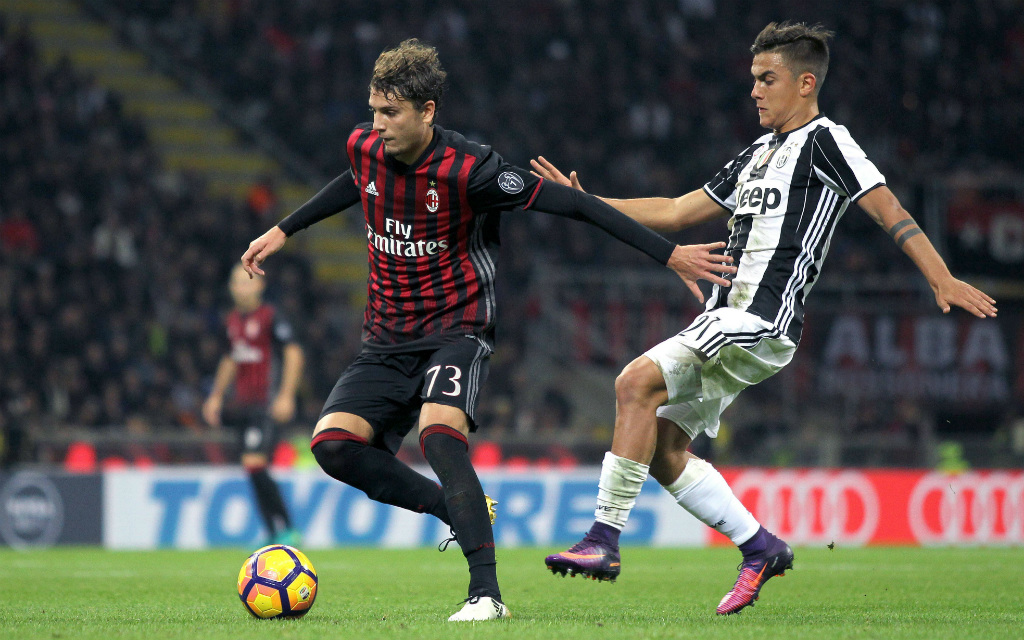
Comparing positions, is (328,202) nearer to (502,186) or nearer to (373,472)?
(502,186)

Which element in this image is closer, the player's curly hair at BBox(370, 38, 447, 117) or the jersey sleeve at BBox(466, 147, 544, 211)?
the player's curly hair at BBox(370, 38, 447, 117)

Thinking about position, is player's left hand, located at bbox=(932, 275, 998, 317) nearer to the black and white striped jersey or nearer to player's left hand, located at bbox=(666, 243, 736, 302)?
the black and white striped jersey

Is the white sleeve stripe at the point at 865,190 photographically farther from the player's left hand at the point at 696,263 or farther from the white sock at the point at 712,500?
the white sock at the point at 712,500

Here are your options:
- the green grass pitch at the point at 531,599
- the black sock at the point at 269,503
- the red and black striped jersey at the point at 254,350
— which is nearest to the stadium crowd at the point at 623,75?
the red and black striped jersey at the point at 254,350

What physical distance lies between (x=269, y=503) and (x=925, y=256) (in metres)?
5.75

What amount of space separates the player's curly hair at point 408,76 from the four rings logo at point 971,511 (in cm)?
832

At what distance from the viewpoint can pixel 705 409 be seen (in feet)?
16.9

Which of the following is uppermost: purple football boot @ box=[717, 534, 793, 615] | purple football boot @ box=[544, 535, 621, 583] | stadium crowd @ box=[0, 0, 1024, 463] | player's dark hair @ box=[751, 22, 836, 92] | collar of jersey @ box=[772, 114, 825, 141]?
stadium crowd @ box=[0, 0, 1024, 463]

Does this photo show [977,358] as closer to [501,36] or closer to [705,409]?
[501,36]

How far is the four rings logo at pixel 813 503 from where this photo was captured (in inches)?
450

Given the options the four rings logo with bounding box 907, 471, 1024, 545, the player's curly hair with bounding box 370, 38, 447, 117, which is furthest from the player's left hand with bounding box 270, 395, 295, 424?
the four rings logo with bounding box 907, 471, 1024, 545

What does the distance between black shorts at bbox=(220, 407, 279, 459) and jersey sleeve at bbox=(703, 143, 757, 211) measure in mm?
4787

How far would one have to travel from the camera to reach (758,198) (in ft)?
16.6

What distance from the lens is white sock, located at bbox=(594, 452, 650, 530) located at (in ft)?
15.9
